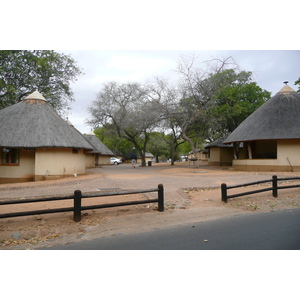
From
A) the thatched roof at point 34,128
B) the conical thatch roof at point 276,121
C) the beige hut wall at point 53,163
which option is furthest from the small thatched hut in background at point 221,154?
the beige hut wall at point 53,163

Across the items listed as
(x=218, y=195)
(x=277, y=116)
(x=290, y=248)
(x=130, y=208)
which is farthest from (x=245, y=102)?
(x=290, y=248)

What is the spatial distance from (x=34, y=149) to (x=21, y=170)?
189 centimetres

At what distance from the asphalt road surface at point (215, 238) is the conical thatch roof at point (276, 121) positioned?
49.0 ft

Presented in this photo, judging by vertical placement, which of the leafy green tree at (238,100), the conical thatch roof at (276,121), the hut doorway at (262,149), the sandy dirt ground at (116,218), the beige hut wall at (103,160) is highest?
the leafy green tree at (238,100)

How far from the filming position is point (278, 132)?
64.2 feet

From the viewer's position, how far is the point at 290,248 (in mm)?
4555

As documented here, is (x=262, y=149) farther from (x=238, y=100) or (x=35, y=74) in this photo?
(x=35, y=74)

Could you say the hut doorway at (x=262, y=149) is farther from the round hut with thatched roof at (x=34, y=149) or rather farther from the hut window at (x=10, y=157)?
the hut window at (x=10, y=157)

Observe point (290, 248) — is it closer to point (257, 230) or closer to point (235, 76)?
point (257, 230)

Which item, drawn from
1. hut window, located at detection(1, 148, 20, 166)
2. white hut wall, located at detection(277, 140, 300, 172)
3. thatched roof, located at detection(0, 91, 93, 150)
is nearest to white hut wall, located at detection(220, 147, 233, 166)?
white hut wall, located at detection(277, 140, 300, 172)

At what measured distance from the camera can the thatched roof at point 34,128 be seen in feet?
53.0

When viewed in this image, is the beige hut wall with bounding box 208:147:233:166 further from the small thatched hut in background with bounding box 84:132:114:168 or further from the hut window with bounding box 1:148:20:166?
the hut window with bounding box 1:148:20:166

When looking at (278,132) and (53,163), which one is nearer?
(53,163)

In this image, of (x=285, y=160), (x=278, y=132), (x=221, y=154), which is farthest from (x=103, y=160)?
(x=285, y=160)
